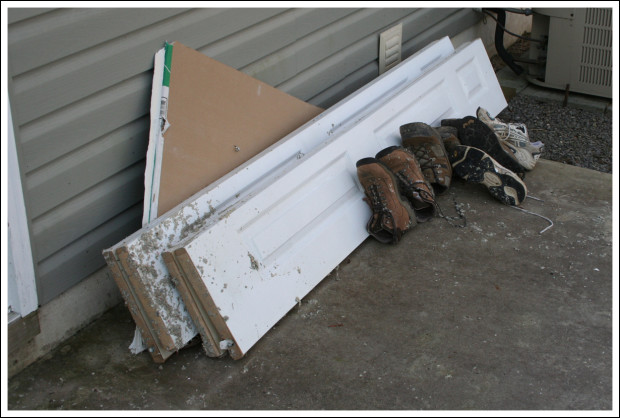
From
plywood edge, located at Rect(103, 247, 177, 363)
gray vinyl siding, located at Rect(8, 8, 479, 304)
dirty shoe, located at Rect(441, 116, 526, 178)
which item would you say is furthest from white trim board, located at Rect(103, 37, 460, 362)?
dirty shoe, located at Rect(441, 116, 526, 178)

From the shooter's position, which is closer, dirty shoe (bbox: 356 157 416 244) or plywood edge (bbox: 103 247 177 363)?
plywood edge (bbox: 103 247 177 363)

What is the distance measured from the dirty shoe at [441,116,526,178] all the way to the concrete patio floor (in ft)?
1.73

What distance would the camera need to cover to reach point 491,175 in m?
3.77

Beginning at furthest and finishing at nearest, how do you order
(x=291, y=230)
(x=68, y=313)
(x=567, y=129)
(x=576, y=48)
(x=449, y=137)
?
1. (x=576, y=48)
2. (x=567, y=129)
3. (x=449, y=137)
4. (x=291, y=230)
5. (x=68, y=313)

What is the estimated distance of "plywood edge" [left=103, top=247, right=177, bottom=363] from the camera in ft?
8.82

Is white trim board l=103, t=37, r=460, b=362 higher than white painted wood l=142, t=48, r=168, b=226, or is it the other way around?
white painted wood l=142, t=48, r=168, b=226

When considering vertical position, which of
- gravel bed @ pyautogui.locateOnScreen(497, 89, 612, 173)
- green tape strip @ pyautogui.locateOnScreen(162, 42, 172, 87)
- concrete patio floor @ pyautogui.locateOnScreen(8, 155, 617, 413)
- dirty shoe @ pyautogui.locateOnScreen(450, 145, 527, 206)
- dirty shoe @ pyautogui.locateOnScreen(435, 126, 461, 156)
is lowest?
concrete patio floor @ pyautogui.locateOnScreen(8, 155, 617, 413)

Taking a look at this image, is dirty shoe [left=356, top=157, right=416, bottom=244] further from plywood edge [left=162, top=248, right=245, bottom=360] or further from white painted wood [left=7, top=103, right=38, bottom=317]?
white painted wood [left=7, top=103, right=38, bottom=317]

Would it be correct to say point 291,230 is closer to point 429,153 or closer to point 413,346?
point 413,346

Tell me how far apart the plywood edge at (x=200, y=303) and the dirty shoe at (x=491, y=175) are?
1.70m

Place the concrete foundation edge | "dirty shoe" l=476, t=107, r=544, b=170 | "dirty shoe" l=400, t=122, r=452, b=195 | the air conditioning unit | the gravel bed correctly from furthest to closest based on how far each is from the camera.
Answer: the air conditioning unit
the gravel bed
"dirty shoe" l=476, t=107, r=544, b=170
"dirty shoe" l=400, t=122, r=452, b=195
the concrete foundation edge

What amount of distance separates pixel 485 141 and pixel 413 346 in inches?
61.3

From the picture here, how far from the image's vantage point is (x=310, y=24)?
3.87m

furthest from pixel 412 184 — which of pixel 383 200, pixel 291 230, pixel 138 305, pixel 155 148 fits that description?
pixel 138 305
